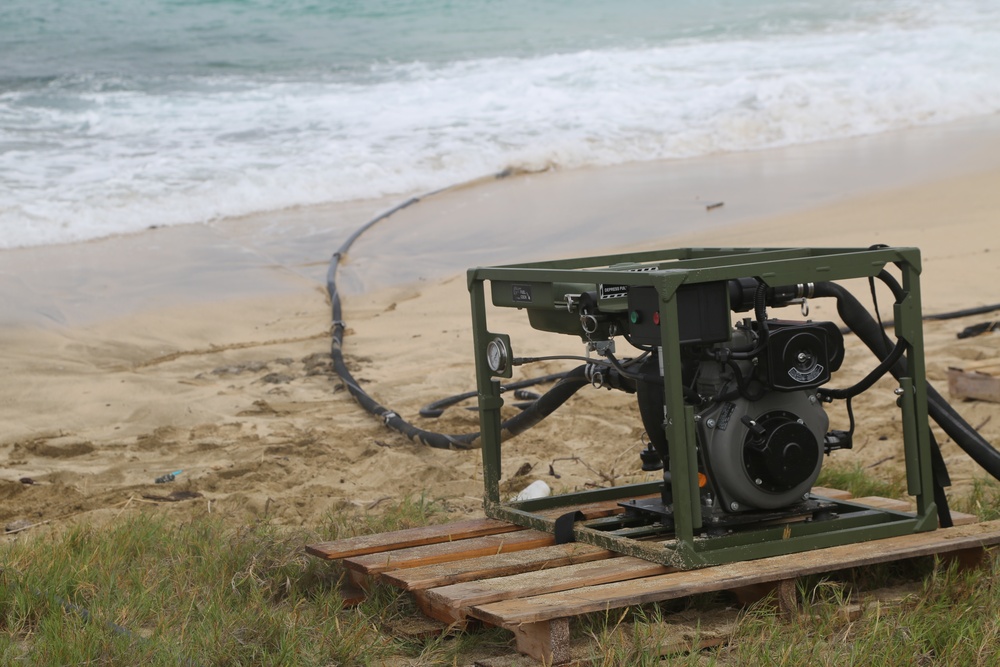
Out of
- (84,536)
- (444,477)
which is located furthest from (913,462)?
(84,536)

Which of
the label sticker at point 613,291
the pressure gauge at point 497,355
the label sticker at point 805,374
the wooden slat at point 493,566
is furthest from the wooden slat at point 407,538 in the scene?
the label sticker at point 805,374

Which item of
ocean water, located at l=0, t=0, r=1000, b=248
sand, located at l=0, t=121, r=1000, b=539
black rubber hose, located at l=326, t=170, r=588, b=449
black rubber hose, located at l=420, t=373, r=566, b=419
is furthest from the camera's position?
ocean water, located at l=0, t=0, r=1000, b=248

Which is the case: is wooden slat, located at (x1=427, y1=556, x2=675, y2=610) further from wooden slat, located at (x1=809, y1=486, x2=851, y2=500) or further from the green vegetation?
the green vegetation

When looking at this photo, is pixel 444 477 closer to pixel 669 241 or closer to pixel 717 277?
pixel 717 277

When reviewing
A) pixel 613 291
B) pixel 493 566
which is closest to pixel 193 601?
pixel 493 566

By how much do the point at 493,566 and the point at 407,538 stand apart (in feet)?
1.46

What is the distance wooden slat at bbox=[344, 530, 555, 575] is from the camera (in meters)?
3.03

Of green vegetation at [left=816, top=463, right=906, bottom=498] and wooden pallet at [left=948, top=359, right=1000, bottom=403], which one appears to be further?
wooden pallet at [left=948, top=359, right=1000, bottom=403]

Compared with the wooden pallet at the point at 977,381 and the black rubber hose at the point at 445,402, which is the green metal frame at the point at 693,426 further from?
the wooden pallet at the point at 977,381

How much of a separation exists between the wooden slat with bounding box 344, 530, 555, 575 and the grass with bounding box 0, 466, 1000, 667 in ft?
0.25

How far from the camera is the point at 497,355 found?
3287mm

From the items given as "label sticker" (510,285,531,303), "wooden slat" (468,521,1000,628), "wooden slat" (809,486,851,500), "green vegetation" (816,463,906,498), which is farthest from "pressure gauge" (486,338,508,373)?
"green vegetation" (816,463,906,498)

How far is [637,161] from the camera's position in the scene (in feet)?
40.5

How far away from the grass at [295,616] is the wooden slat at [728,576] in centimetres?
7
